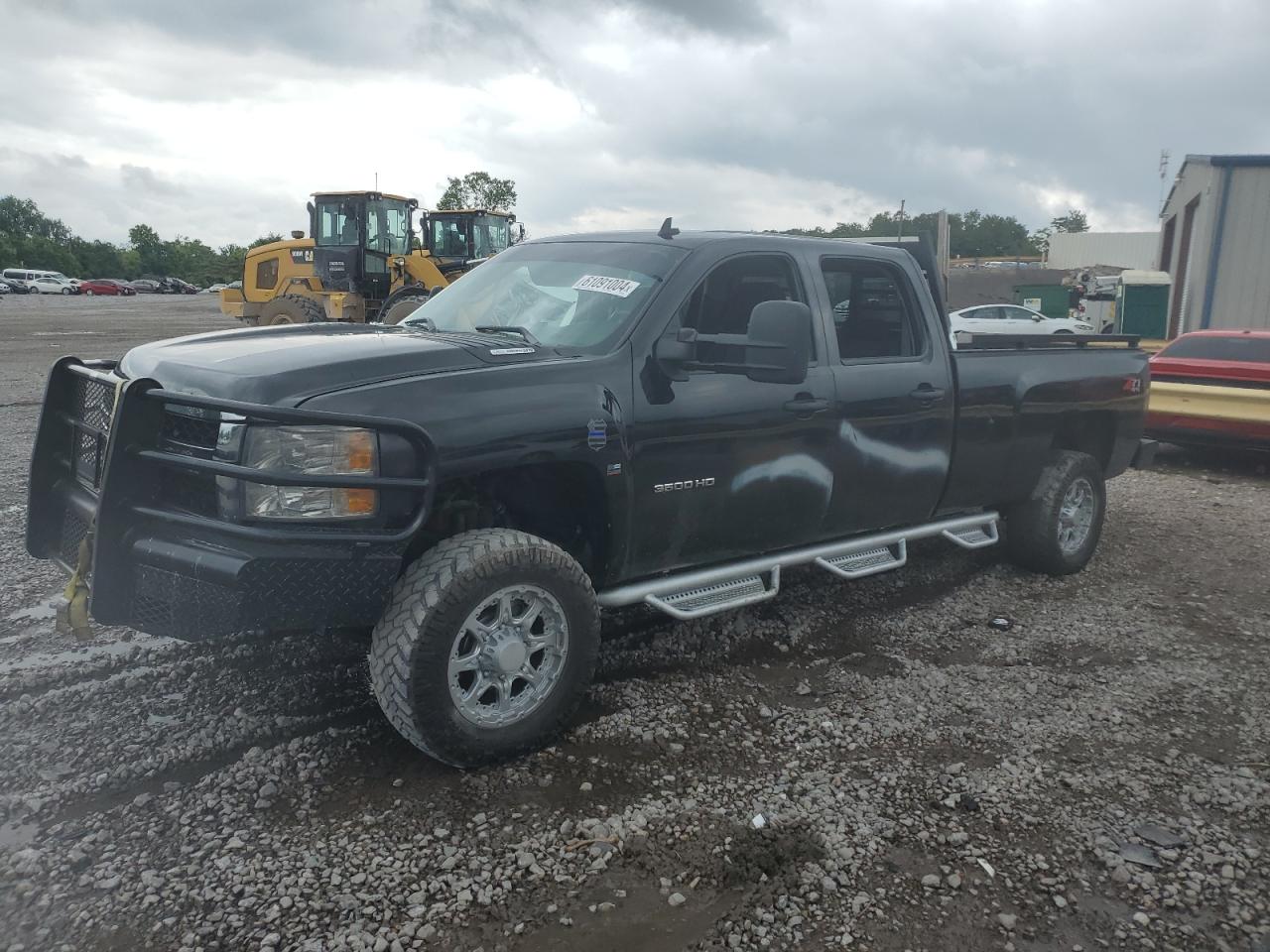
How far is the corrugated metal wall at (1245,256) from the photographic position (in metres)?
20.6

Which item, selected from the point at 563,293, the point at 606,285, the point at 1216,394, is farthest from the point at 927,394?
the point at 1216,394

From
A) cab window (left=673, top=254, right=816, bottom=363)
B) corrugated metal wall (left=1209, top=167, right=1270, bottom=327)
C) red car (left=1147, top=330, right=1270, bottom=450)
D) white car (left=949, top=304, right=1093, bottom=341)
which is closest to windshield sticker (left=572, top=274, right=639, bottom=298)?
cab window (left=673, top=254, right=816, bottom=363)

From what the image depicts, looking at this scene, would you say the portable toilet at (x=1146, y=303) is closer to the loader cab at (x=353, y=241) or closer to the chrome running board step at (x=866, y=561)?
the loader cab at (x=353, y=241)

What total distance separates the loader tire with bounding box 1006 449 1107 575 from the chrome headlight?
4.21 meters

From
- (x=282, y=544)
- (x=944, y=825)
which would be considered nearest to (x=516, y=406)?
(x=282, y=544)

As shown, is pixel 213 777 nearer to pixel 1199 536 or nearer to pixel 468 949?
pixel 468 949

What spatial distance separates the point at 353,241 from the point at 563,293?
15.4 m

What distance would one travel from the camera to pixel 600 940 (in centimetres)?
265

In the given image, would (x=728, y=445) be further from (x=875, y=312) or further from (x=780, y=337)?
(x=875, y=312)

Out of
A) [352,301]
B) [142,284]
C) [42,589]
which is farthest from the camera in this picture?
[142,284]

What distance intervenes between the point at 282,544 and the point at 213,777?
2.94ft

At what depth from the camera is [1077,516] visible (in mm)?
6199

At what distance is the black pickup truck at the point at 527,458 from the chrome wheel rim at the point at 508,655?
0.01m

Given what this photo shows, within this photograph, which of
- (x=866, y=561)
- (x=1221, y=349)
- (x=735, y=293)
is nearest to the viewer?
(x=735, y=293)
